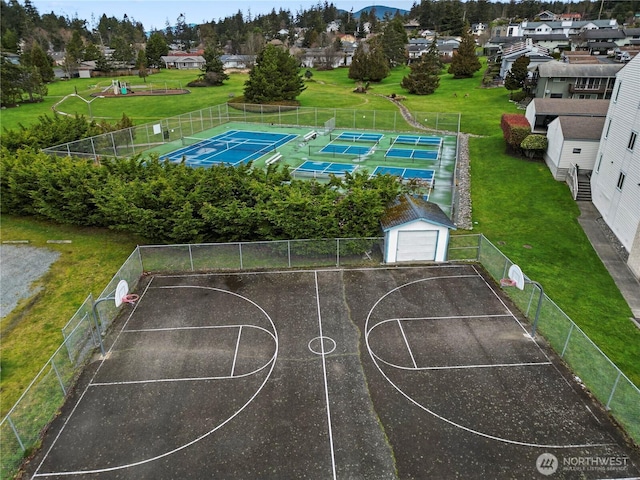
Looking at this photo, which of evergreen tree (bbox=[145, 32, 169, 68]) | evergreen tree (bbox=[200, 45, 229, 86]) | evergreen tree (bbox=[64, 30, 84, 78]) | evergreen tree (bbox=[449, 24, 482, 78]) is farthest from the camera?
evergreen tree (bbox=[145, 32, 169, 68])

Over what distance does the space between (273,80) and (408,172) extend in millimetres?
33779

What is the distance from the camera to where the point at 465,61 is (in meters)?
80.1

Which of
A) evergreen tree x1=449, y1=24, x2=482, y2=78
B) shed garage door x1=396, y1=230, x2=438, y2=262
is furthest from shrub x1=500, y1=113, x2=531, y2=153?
evergreen tree x1=449, y1=24, x2=482, y2=78

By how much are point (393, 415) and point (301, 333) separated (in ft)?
17.1

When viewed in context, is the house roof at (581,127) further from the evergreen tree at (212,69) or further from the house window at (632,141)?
the evergreen tree at (212,69)

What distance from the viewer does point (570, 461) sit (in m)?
12.2

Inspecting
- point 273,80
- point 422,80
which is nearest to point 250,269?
point 273,80

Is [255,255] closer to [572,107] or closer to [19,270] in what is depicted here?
[19,270]

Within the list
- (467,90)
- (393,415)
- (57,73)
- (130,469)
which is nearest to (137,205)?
(130,469)

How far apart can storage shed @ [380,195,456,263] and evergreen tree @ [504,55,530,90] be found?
164 ft

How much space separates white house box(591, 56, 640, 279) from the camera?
75.6 feet

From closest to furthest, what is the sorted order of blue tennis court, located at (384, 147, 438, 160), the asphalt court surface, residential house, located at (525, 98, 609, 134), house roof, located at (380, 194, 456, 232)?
the asphalt court surface → house roof, located at (380, 194, 456, 232) → residential house, located at (525, 98, 609, 134) → blue tennis court, located at (384, 147, 438, 160)

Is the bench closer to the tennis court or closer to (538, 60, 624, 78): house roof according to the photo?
the tennis court

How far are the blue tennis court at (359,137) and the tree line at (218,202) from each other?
2379 centimetres
